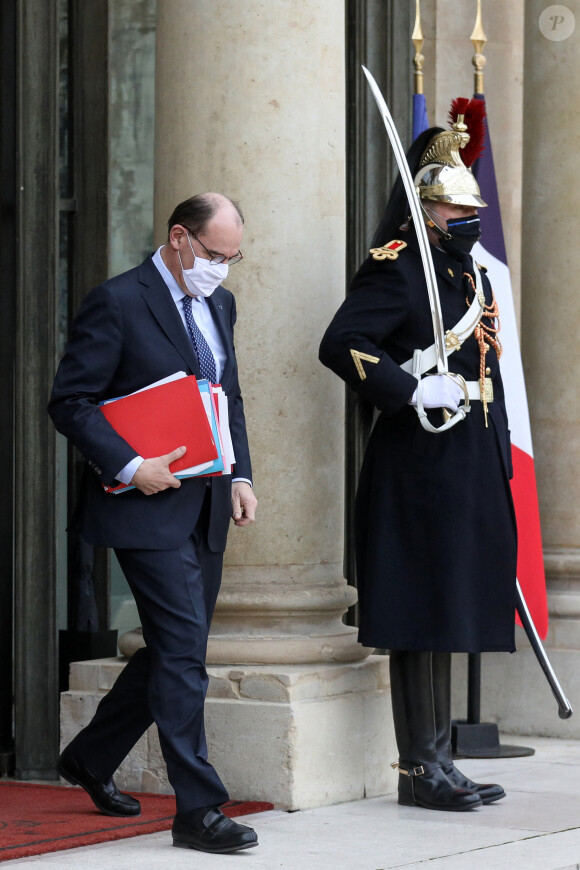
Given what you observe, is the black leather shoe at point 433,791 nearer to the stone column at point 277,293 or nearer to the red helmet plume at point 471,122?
the stone column at point 277,293

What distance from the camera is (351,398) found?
7293 millimetres

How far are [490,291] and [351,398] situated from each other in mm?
1558

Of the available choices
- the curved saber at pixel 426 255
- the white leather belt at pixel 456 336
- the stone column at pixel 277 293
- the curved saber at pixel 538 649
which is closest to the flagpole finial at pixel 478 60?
the stone column at pixel 277 293

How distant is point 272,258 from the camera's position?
5754 millimetres

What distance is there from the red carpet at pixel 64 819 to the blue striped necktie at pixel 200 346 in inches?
53.2

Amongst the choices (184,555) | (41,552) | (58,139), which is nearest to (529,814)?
(184,555)

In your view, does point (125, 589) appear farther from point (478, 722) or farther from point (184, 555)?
point (184, 555)

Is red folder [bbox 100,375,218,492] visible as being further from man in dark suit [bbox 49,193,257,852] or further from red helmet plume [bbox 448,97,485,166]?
red helmet plume [bbox 448,97,485,166]

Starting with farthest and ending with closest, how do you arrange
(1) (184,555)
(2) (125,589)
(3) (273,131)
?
(2) (125,589) → (3) (273,131) → (1) (184,555)

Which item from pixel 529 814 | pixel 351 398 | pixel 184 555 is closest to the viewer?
pixel 184 555

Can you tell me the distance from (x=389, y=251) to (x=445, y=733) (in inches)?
63.4

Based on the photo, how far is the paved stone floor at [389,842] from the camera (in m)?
4.55

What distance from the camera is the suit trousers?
15.4 feet

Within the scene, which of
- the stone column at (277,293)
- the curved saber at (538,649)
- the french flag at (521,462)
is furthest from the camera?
the french flag at (521,462)
